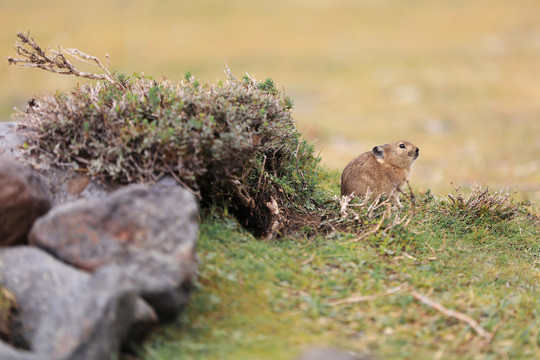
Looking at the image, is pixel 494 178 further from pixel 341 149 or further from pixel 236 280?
pixel 236 280

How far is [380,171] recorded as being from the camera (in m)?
7.82

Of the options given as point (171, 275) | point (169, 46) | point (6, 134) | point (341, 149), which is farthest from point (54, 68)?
point (169, 46)

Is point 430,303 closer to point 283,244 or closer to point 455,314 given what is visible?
point 455,314

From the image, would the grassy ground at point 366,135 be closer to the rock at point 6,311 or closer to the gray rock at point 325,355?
the gray rock at point 325,355

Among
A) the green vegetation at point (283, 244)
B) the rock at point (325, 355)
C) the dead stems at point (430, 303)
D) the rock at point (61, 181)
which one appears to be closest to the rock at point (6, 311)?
the green vegetation at point (283, 244)

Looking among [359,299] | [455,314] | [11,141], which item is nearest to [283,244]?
[359,299]

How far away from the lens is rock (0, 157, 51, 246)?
187 inches

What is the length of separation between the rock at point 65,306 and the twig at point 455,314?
243 centimetres

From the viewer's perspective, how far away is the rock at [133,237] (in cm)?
447

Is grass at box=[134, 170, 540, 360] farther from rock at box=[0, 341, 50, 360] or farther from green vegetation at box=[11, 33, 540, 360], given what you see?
rock at box=[0, 341, 50, 360]

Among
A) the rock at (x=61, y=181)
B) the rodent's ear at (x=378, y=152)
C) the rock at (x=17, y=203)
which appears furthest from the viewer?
the rodent's ear at (x=378, y=152)

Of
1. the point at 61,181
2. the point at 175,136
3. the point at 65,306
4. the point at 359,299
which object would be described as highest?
the point at 175,136

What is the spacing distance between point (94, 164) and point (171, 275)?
165cm

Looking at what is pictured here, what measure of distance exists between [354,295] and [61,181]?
2.99 m
